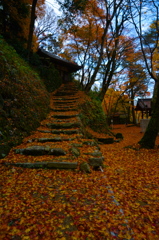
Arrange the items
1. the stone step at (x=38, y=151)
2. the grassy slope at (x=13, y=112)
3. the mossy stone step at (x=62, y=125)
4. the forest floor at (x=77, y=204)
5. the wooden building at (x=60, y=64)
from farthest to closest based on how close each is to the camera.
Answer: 1. the wooden building at (x=60, y=64)
2. the mossy stone step at (x=62, y=125)
3. the grassy slope at (x=13, y=112)
4. the stone step at (x=38, y=151)
5. the forest floor at (x=77, y=204)

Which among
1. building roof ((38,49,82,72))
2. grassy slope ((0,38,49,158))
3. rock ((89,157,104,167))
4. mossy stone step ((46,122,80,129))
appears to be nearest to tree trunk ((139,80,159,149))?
mossy stone step ((46,122,80,129))

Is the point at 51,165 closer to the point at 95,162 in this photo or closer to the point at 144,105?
the point at 95,162

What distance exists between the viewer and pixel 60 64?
1609 cm

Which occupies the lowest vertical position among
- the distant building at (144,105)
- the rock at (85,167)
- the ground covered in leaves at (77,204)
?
the ground covered in leaves at (77,204)

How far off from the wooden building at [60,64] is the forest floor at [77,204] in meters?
13.2

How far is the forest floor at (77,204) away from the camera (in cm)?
176

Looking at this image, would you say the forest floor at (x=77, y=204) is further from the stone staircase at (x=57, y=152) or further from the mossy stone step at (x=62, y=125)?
the mossy stone step at (x=62, y=125)

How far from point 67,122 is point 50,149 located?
2813mm

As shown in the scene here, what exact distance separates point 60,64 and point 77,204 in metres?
16.0

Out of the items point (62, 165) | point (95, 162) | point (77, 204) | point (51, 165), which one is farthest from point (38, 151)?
point (77, 204)

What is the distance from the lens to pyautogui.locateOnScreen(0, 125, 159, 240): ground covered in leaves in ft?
5.78

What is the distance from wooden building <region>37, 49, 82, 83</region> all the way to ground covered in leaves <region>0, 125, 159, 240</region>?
13747 mm

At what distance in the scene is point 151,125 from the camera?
6.32 meters

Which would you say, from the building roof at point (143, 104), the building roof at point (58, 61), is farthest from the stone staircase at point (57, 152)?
the building roof at point (143, 104)
